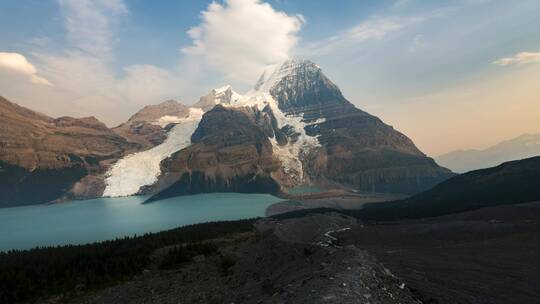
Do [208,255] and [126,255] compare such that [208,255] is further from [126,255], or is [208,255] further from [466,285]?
[466,285]

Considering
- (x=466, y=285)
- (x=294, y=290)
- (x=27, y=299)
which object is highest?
(x=294, y=290)

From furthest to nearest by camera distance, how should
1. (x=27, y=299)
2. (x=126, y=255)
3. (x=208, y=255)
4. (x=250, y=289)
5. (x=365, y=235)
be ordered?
(x=365, y=235) < (x=126, y=255) < (x=208, y=255) < (x=27, y=299) < (x=250, y=289)

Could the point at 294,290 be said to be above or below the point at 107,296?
above

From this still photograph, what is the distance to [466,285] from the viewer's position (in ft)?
152

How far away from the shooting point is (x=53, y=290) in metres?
58.8

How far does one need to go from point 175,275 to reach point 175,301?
14.8 m

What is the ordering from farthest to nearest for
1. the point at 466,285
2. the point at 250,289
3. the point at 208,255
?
the point at 208,255 < the point at 466,285 < the point at 250,289

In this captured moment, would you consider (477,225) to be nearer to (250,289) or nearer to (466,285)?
(466,285)

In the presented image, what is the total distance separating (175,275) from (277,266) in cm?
1585

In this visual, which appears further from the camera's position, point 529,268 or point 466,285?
point 529,268

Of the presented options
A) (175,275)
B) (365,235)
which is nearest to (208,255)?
(175,275)

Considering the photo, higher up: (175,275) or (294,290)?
(294,290)

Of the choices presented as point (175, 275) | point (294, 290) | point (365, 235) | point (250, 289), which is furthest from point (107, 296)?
point (365, 235)

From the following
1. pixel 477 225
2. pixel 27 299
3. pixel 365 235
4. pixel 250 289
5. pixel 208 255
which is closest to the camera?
pixel 250 289
